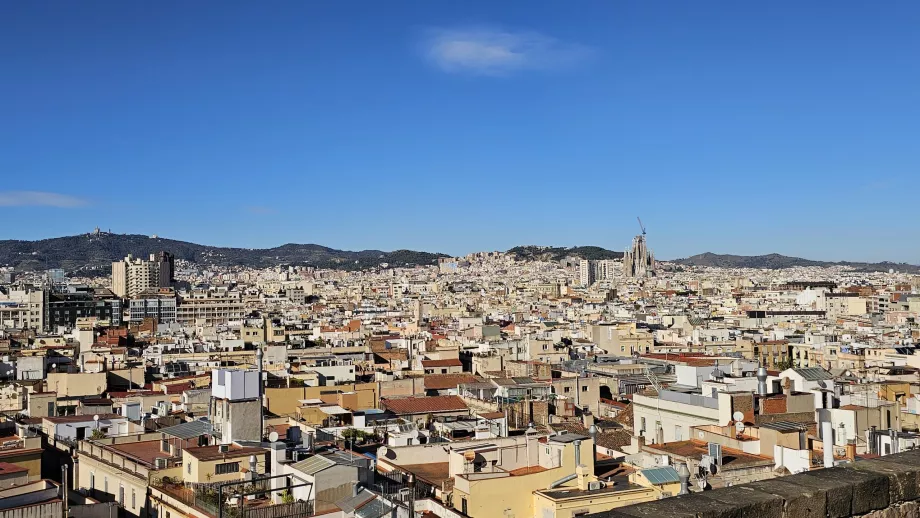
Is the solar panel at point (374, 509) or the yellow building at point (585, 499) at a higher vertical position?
the solar panel at point (374, 509)

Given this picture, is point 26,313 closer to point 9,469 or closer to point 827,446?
point 9,469

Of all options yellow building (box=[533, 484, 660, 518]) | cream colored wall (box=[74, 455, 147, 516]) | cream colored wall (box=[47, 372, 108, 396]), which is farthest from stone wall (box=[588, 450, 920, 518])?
cream colored wall (box=[47, 372, 108, 396])

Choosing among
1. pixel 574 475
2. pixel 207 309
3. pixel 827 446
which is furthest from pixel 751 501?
pixel 207 309

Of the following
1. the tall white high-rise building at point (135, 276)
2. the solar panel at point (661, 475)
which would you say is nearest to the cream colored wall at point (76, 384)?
the solar panel at point (661, 475)

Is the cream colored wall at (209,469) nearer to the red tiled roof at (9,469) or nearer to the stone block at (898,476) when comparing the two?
the red tiled roof at (9,469)

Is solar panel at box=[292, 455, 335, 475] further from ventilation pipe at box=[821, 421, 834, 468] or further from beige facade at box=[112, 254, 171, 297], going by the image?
beige facade at box=[112, 254, 171, 297]

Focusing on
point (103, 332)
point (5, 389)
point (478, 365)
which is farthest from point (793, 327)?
point (5, 389)
